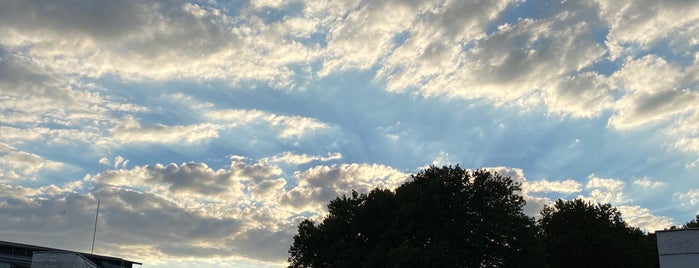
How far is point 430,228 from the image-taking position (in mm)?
48969

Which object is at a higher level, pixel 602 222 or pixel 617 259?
pixel 602 222

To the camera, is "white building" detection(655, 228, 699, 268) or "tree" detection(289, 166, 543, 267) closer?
"white building" detection(655, 228, 699, 268)

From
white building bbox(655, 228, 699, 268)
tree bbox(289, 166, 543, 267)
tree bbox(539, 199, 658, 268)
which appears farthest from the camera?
tree bbox(539, 199, 658, 268)

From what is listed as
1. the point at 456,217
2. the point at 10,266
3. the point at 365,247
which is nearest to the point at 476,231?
the point at 456,217

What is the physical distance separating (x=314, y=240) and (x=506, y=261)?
→ 1773cm

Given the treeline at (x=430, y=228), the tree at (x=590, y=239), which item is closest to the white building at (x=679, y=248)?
the treeline at (x=430, y=228)

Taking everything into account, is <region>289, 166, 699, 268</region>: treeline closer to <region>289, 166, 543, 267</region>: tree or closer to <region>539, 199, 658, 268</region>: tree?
<region>289, 166, 543, 267</region>: tree

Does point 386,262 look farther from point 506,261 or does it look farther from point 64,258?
point 64,258

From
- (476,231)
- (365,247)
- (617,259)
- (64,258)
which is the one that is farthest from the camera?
(617,259)

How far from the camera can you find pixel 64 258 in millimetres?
41906

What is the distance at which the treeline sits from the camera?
47719mm

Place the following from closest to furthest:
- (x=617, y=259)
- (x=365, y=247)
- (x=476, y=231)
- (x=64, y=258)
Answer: (x=64, y=258), (x=476, y=231), (x=365, y=247), (x=617, y=259)

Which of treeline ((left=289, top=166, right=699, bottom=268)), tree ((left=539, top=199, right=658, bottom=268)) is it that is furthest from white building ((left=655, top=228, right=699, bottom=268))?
tree ((left=539, top=199, right=658, bottom=268))

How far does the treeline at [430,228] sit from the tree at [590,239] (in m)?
15.4
